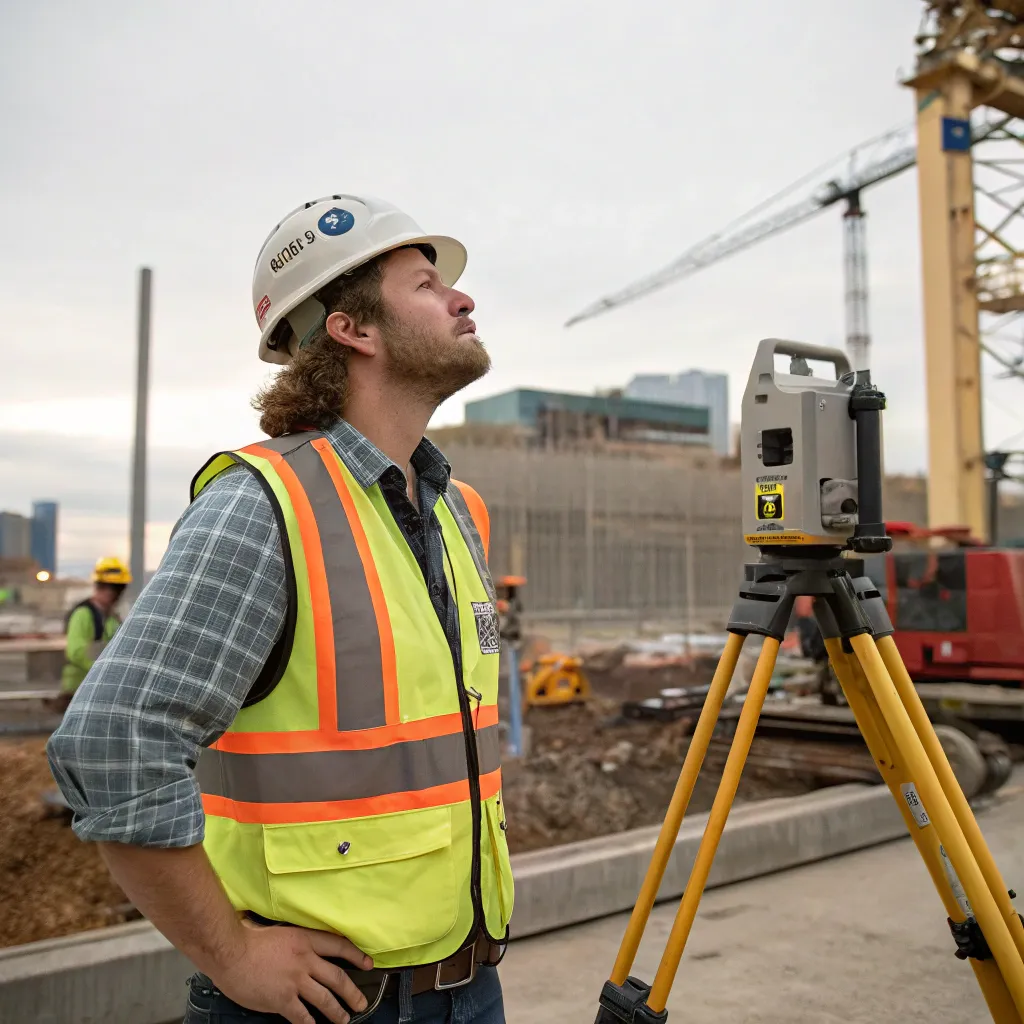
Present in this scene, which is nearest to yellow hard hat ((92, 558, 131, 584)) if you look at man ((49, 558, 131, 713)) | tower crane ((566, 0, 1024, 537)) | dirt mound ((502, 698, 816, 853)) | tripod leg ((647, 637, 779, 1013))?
man ((49, 558, 131, 713))

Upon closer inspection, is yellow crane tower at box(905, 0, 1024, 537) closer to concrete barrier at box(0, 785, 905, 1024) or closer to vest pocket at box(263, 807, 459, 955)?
concrete barrier at box(0, 785, 905, 1024)

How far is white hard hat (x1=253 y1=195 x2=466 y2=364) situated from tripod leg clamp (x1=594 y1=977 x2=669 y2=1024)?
5.14 ft

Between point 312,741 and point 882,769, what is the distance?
1.54 meters

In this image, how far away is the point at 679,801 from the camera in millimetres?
2174

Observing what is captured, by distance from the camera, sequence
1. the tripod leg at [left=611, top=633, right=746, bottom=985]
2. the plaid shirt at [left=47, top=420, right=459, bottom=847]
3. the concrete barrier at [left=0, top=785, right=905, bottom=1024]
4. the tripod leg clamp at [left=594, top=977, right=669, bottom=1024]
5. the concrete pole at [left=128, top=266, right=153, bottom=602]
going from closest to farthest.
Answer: the plaid shirt at [left=47, top=420, right=459, bottom=847] → the tripod leg clamp at [left=594, top=977, right=669, bottom=1024] → the tripod leg at [left=611, top=633, right=746, bottom=985] → the concrete barrier at [left=0, top=785, right=905, bottom=1024] → the concrete pole at [left=128, top=266, right=153, bottom=602]

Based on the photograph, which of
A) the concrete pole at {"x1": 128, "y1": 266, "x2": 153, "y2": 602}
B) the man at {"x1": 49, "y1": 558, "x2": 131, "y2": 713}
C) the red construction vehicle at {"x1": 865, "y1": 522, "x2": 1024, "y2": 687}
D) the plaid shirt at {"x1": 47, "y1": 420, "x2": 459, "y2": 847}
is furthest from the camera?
the red construction vehicle at {"x1": 865, "y1": 522, "x2": 1024, "y2": 687}

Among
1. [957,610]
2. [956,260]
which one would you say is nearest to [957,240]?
[956,260]

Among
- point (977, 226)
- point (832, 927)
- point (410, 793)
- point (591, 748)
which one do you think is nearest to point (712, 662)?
point (591, 748)

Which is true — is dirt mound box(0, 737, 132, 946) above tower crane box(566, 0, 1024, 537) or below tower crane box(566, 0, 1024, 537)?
below

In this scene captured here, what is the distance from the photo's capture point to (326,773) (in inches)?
51.3

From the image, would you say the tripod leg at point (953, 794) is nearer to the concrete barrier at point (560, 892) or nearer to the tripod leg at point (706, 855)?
the tripod leg at point (706, 855)

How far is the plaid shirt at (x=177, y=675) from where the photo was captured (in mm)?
1161

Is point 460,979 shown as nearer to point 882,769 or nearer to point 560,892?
point 882,769

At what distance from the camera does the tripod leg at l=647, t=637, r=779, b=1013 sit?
78.8 inches
